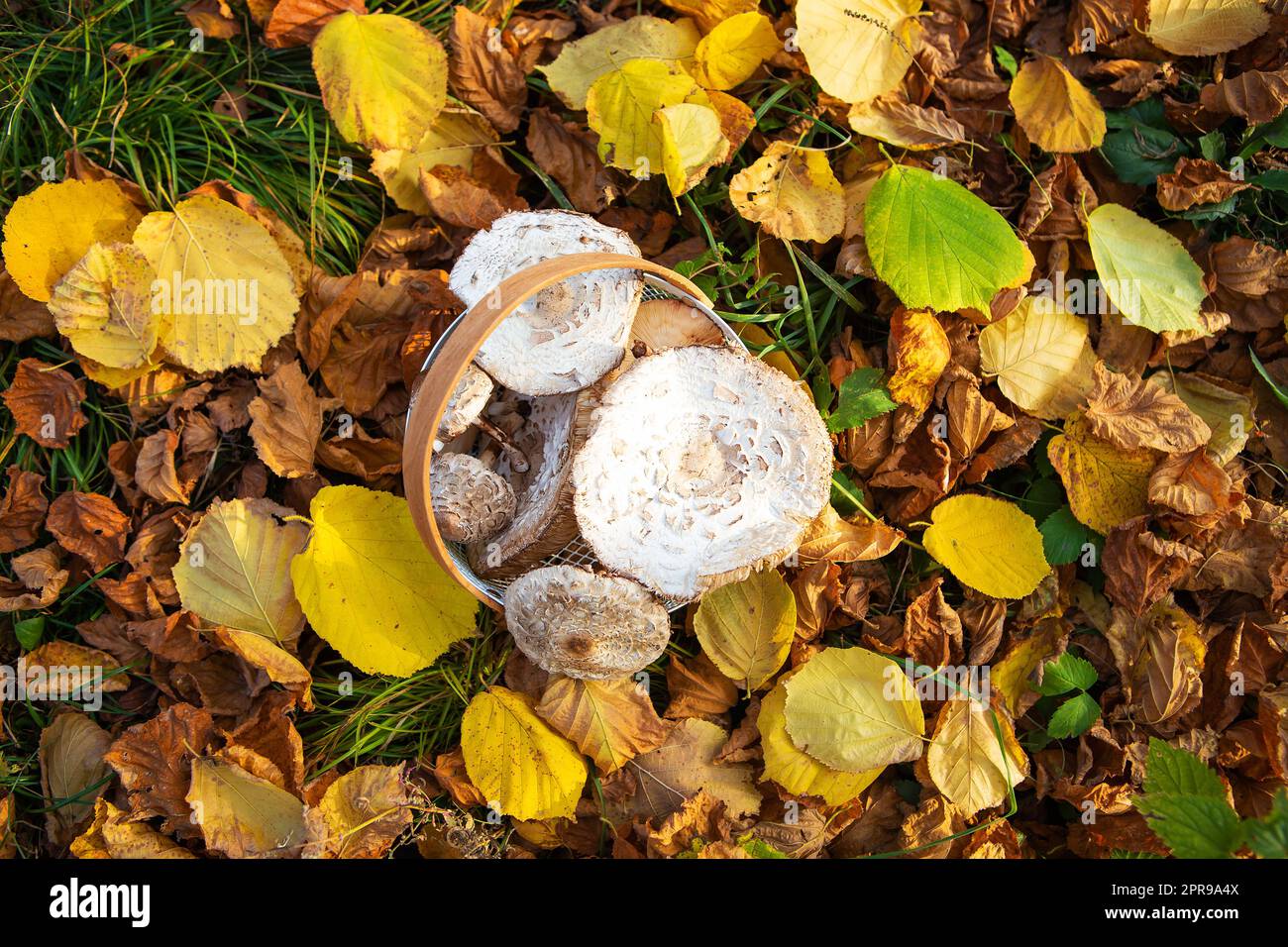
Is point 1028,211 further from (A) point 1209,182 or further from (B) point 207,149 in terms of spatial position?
(B) point 207,149

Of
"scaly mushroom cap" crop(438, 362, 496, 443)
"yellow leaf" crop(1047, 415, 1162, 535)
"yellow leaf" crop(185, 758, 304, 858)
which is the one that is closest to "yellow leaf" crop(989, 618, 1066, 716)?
"yellow leaf" crop(1047, 415, 1162, 535)

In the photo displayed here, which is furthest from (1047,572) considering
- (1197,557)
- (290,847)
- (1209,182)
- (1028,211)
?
(290,847)

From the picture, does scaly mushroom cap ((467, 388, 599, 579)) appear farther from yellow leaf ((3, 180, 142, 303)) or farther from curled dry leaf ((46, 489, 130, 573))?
yellow leaf ((3, 180, 142, 303))

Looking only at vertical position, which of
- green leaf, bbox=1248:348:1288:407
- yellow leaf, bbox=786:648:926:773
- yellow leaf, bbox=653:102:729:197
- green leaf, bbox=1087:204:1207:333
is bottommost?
yellow leaf, bbox=786:648:926:773

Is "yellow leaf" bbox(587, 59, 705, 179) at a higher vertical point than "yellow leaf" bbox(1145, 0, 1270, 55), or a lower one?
lower

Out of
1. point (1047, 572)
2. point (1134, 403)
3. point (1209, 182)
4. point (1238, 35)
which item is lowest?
point (1047, 572)

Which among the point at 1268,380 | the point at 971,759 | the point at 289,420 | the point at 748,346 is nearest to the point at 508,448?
the point at 289,420
